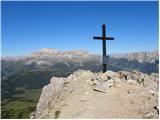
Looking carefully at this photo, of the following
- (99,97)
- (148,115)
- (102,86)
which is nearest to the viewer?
(148,115)

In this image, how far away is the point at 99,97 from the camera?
13.4 m

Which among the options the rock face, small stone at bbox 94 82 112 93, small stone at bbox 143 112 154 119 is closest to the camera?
small stone at bbox 143 112 154 119

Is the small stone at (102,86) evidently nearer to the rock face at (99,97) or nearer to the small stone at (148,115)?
the rock face at (99,97)

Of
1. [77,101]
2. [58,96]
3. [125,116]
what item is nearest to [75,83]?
[58,96]

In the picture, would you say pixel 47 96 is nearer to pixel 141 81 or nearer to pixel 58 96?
pixel 58 96

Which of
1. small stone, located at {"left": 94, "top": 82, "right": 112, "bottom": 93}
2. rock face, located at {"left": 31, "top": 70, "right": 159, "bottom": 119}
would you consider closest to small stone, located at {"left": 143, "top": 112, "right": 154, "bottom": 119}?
rock face, located at {"left": 31, "top": 70, "right": 159, "bottom": 119}

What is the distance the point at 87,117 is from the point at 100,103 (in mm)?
1224

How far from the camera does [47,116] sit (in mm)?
12797

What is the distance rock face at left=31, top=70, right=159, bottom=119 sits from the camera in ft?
40.3

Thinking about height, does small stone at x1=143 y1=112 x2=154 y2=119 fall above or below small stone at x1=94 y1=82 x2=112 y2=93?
below

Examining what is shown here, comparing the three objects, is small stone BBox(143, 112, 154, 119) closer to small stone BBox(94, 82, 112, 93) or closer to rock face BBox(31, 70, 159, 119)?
rock face BBox(31, 70, 159, 119)

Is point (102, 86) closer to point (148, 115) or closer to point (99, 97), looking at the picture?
point (99, 97)

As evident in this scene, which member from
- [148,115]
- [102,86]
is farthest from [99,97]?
[148,115]

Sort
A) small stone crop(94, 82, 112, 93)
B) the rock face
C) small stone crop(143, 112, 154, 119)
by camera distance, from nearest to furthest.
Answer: small stone crop(143, 112, 154, 119) → the rock face → small stone crop(94, 82, 112, 93)
